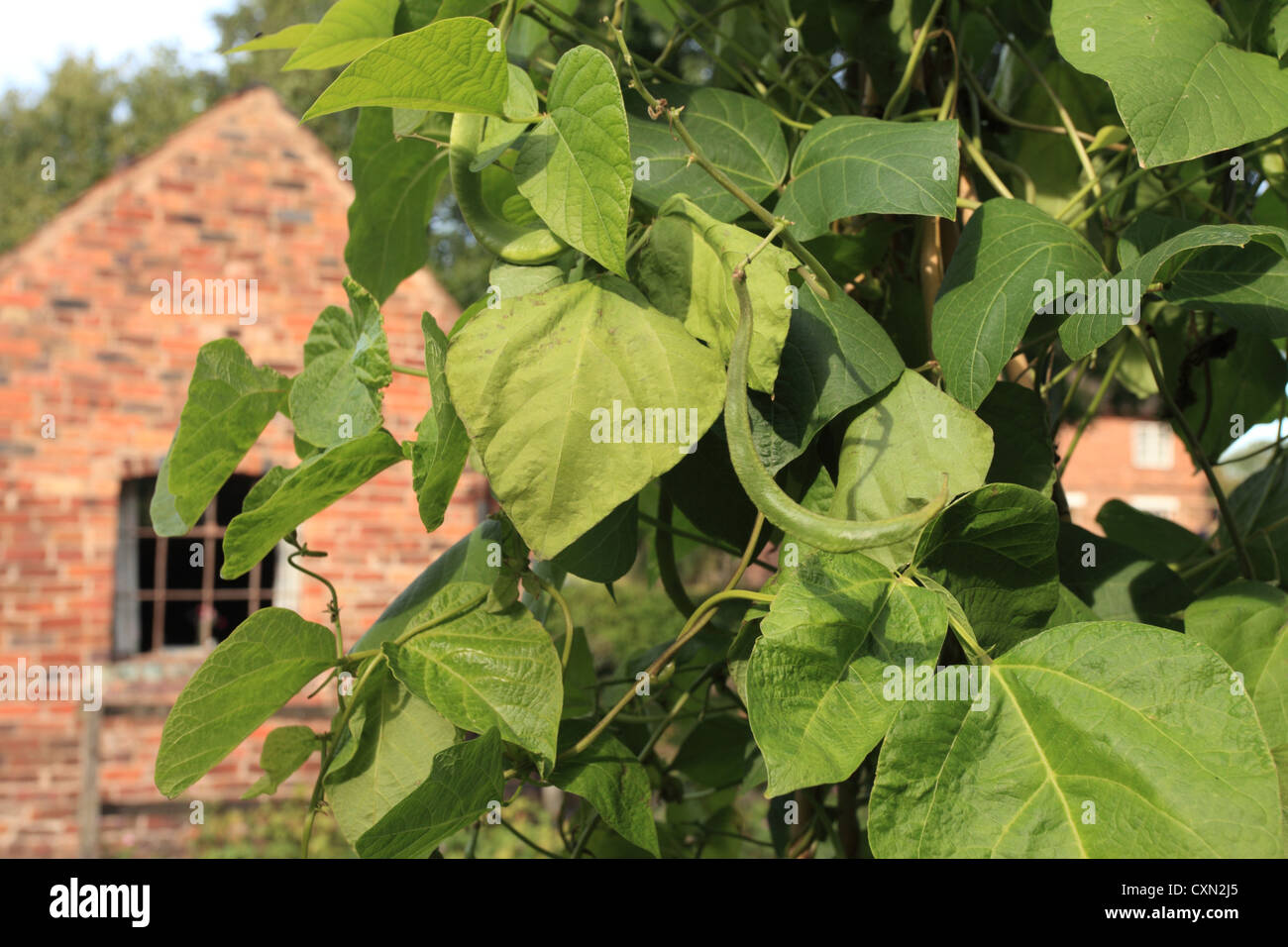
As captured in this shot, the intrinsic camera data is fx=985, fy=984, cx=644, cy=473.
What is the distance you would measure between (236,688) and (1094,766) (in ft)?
1.21

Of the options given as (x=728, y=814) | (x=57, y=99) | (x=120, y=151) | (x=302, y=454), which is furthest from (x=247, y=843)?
(x=57, y=99)

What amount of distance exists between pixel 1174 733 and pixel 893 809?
11 cm

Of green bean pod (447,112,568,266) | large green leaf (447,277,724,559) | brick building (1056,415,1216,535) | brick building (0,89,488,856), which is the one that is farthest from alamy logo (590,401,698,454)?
brick building (1056,415,1216,535)

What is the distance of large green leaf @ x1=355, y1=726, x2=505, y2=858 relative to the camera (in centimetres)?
38

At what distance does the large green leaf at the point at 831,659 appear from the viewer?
1.16 feet

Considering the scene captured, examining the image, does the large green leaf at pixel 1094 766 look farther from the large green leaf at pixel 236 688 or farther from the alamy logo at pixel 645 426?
the large green leaf at pixel 236 688

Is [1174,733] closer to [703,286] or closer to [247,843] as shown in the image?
[703,286]

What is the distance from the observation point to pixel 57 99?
14219 millimetres

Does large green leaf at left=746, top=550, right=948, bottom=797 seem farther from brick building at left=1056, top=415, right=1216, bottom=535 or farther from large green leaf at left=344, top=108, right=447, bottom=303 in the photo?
brick building at left=1056, top=415, right=1216, bottom=535

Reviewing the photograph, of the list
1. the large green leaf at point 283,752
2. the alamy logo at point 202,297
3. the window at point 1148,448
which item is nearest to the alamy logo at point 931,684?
the large green leaf at point 283,752

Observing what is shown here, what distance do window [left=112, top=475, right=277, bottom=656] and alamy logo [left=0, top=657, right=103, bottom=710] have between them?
0.25m
